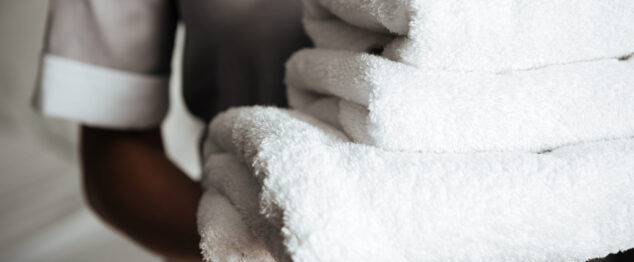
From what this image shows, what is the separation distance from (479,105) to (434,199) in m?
0.06

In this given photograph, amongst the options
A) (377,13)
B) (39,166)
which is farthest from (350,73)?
(39,166)

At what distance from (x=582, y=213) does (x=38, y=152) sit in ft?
4.30

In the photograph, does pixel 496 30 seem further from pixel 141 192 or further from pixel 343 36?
pixel 141 192

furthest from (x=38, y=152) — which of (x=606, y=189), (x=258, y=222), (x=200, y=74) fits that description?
(x=606, y=189)

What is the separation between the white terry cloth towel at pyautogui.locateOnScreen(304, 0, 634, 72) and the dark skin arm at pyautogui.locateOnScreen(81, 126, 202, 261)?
248 millimetres

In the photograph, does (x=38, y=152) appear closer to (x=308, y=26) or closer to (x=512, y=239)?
(x=308, y=26)

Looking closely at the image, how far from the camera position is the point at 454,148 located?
0.77 feet

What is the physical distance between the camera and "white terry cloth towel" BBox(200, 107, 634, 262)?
0.20m

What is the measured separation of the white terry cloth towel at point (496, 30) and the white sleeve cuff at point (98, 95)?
0.30 metres

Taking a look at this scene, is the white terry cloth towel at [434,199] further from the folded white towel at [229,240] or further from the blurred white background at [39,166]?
the blurred white background at [39,166]

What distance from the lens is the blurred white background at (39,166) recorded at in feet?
2.97

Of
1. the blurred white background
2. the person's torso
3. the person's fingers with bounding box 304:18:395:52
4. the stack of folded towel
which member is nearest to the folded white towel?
the stack of folded towel

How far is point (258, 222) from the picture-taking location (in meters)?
0.22

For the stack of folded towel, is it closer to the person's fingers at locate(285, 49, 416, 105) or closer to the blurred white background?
the person's fingers at locate(285, 49, 416, 105)
